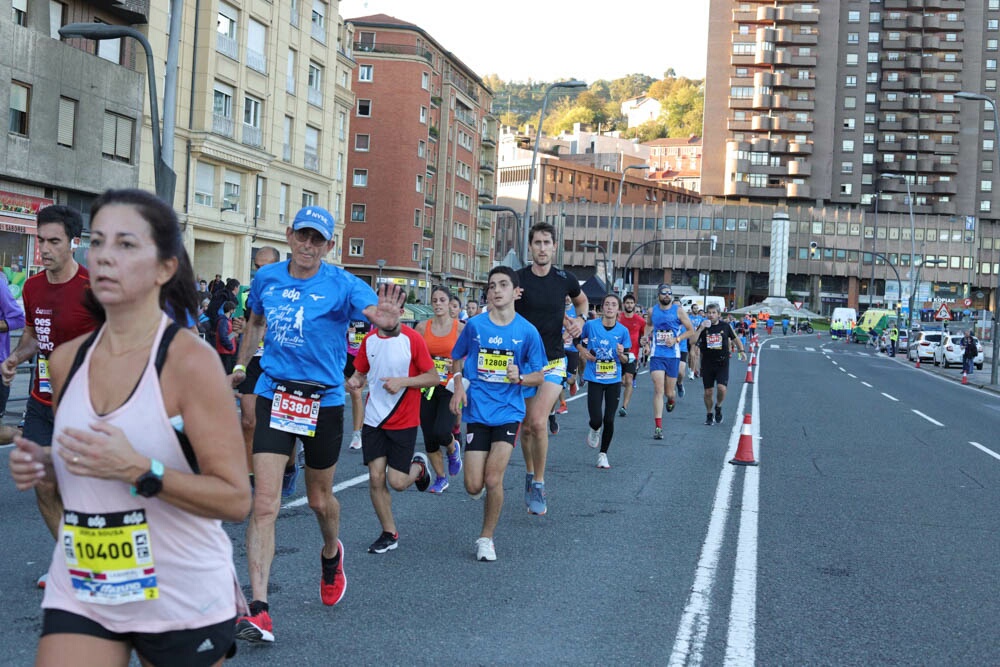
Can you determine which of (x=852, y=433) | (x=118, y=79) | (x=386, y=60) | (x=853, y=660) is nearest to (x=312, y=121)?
(x=118, y=79)

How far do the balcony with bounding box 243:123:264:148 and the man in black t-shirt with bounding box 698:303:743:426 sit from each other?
2685cm

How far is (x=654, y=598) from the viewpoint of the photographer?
5934mm

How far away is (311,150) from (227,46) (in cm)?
889

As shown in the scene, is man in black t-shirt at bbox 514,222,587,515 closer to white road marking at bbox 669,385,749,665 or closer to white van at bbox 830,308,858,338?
white road marking at bbox 669,385,749,665

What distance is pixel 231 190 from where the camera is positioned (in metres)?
39.7

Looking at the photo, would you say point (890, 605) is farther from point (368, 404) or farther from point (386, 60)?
point (386, 60)

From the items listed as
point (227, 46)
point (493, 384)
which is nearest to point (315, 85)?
point (227, 46)

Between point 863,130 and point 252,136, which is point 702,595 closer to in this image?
point 252,136

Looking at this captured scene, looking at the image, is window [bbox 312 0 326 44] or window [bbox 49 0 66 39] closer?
window [bbox 49 0 66 39]

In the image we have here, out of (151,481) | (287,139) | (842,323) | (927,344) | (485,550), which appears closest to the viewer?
(151,481)

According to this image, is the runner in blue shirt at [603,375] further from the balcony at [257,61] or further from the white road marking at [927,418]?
the balcony at [257,61]

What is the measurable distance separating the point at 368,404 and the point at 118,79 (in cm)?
2767

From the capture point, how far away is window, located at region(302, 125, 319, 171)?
151ft

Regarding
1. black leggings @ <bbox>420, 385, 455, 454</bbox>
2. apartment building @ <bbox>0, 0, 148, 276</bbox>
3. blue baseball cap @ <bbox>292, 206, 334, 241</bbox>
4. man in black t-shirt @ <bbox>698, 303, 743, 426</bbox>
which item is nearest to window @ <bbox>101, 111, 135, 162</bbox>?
apartment building @ <bbox>0, 0, 148, 276</bbox>
